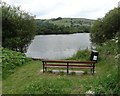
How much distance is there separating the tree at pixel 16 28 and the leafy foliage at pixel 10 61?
7228mm

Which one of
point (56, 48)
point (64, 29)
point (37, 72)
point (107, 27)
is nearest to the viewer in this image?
point (37, 72)

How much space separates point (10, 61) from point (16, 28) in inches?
415

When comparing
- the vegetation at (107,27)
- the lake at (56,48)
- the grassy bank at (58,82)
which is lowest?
the lake at (56,48)

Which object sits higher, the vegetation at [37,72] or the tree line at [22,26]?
the tree line at [22,26]

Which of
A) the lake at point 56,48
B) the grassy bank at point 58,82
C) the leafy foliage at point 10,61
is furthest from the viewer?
the lake at point 56,48

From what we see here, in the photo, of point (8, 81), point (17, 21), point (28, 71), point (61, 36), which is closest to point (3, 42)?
point (17, 21)

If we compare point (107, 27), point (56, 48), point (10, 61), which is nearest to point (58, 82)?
point (10, 61)

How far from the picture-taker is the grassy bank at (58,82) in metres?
10.6

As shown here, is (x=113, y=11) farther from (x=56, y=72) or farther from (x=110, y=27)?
(x=56, y=72)

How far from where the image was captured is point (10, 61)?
55.3ft

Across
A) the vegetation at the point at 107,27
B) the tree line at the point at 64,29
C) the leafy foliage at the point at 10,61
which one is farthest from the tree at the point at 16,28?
the tree line at the point at 64,29

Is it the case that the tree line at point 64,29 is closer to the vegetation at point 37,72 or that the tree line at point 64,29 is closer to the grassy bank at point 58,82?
the vegetation at point 37,72

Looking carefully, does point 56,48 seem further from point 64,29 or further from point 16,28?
point 64,29

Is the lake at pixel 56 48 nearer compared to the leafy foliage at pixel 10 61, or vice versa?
the leafy foliage at pixel 10 61
